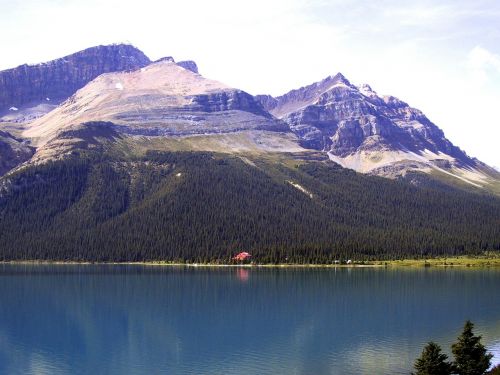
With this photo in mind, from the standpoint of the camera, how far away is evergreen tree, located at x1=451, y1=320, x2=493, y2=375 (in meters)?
56.0

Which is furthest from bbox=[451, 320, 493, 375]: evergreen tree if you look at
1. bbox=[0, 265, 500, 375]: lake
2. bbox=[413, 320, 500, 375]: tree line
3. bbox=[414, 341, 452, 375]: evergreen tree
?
bbox=[0, 265, 500, 375]: lake

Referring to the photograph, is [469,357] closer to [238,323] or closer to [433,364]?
[433,364]

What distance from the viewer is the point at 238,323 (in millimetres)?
111250

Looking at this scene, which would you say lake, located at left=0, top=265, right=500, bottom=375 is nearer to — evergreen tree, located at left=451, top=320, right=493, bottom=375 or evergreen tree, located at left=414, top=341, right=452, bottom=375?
evergreen tree, located at left=451, top=320, right=493, bottom=375

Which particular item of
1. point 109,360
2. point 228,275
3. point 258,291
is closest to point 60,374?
point 109,360

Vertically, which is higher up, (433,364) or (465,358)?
(433,364)

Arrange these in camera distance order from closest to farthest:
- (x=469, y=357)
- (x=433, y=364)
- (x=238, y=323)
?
(x=433, y=364) → (x=469, y=357) → (x=238, y=323)

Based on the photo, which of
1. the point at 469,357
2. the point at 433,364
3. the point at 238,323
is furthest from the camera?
the point at 238,323

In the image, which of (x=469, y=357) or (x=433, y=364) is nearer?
(x=433, y=364)

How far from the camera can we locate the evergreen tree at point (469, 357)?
5603 cm

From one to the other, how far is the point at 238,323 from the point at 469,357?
58.7 metres

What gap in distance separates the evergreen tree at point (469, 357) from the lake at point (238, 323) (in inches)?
684

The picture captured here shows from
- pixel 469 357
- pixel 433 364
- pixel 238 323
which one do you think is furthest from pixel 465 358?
pixel 238 323

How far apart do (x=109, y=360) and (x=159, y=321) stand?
29.0 meters
